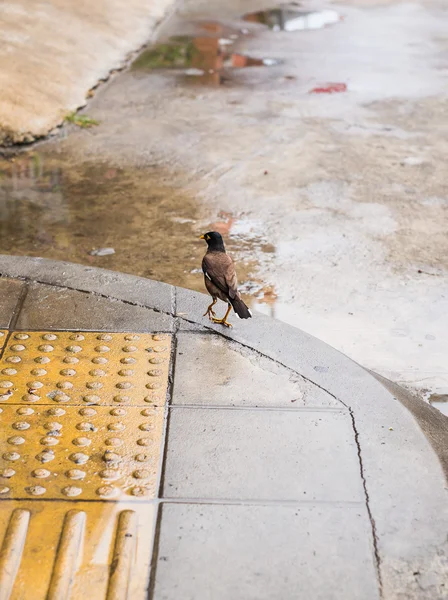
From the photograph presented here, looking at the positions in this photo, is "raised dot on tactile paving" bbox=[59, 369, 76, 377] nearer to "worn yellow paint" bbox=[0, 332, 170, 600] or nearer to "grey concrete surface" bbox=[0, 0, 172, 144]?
"worn yellow paint" bbox=[0, 332, 170, 600]

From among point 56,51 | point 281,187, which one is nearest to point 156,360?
point 281,187

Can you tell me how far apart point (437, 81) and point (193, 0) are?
658cm

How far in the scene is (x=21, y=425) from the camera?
3432 mm

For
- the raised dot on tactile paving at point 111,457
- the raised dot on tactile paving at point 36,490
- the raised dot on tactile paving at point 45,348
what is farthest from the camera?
the raised dot on tactile paving at point 45,348

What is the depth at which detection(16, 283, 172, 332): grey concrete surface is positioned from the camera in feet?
14.0

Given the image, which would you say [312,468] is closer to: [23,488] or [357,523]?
[357,523]

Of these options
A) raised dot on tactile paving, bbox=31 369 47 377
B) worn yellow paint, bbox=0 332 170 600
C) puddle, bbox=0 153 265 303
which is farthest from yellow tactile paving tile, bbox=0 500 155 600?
puddle, bbox=0 153 265 303

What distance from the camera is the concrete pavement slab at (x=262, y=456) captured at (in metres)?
3.09

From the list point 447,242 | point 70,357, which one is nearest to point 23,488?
point 70,357

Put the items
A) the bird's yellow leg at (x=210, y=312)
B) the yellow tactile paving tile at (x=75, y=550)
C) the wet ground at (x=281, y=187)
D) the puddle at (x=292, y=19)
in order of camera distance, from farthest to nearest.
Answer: the puddle at (x=292, y=19), the wet ground at (x=281, y=187), the bird's yellow leg at (x=210, y=312), the yellow tactile paving tile at (x=75, y=550)

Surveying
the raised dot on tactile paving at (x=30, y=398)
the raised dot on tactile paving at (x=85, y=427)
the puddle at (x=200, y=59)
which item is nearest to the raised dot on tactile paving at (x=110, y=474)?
the raised dot on tactile paving at (x=85, y=427)

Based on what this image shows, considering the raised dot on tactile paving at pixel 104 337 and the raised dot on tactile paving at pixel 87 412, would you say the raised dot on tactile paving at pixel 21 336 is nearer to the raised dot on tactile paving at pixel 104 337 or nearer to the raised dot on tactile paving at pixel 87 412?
the raised dot on tactile paving at pixel 104 337

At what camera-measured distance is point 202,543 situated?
2814 millimetres

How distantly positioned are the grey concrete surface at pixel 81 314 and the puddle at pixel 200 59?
6.39m
